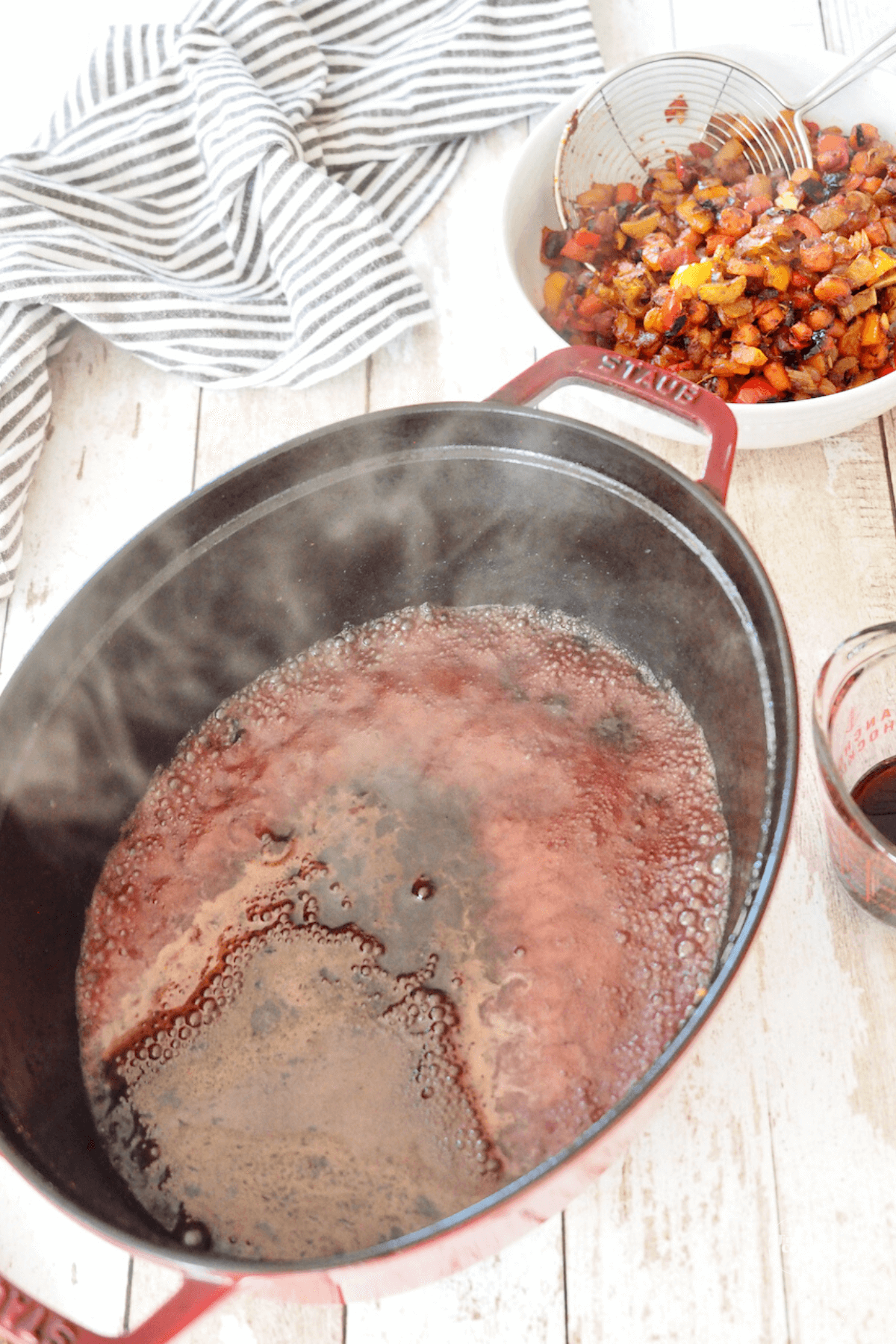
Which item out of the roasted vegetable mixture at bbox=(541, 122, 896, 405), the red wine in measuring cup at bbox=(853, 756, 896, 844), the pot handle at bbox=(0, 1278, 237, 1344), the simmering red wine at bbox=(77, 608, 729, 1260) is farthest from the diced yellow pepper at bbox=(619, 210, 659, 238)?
the pot handle at bbox=(0, 1278, 237, 1344)

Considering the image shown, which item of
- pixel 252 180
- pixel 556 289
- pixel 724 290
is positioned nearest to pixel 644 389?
pixel 724 290

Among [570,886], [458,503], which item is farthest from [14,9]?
[570,886]

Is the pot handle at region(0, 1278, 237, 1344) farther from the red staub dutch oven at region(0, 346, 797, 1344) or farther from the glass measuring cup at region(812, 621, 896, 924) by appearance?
the glass measuring cup at region(812, 621, 896, 924)

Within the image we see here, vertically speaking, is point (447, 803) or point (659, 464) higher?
point (659, 464)

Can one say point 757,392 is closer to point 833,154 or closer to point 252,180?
point 833,154

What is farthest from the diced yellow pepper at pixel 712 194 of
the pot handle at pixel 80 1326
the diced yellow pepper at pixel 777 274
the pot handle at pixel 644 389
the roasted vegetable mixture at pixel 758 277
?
the pot handle at pixel 80 1326

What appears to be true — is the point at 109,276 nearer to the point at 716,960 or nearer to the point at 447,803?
the point at 447,803
